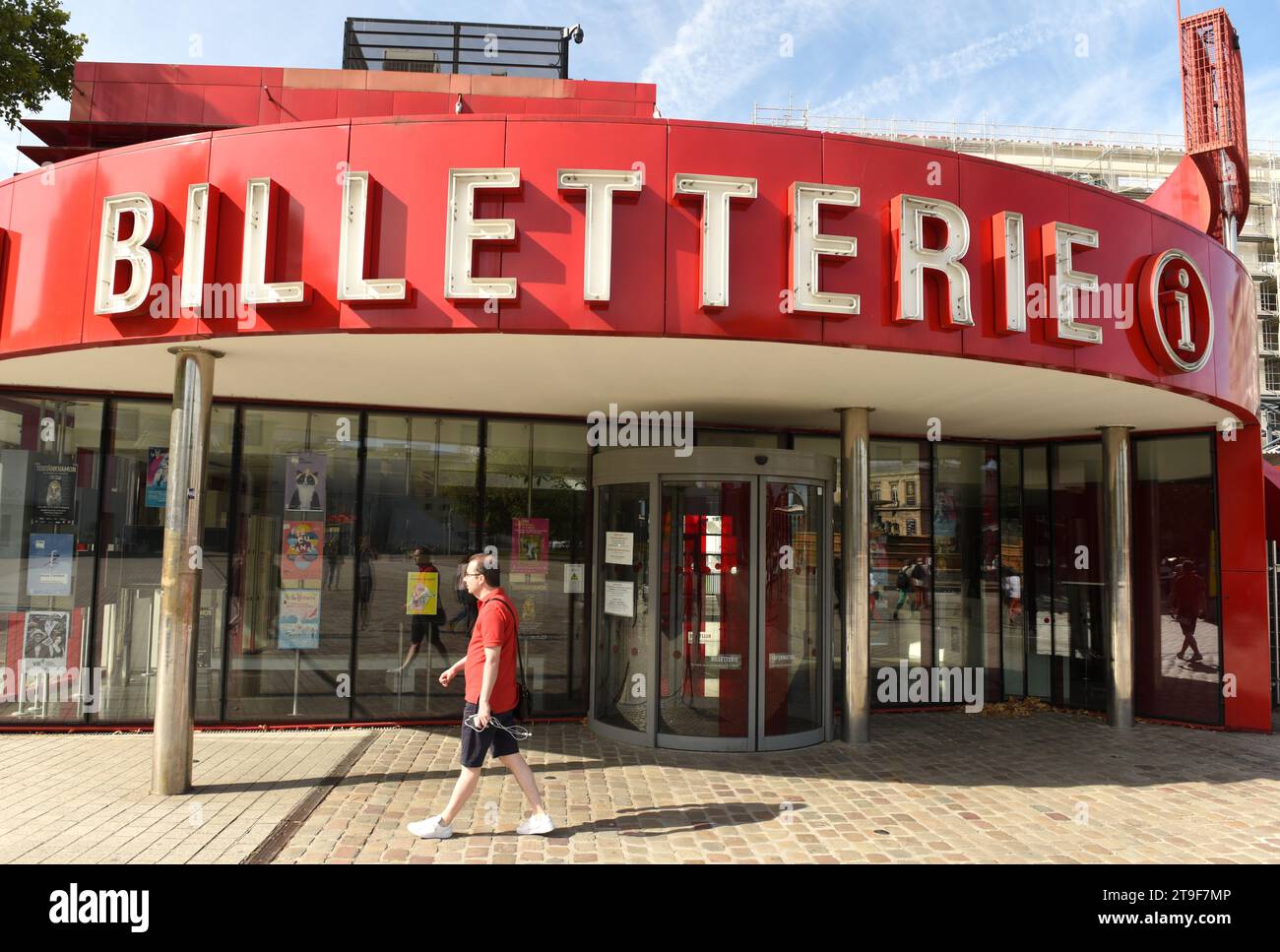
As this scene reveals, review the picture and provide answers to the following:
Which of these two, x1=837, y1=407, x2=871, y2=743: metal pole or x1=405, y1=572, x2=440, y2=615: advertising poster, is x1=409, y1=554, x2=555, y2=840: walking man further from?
x1=837, y1=407, x2=871, y2=743: metal pole

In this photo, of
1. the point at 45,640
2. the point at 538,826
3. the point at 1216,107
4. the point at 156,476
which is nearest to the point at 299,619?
the point at 156,476

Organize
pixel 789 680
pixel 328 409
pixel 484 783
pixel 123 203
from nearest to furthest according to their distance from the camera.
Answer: pixel 123 203
pixel 484 783
pixel 789 680
pixel 328 409

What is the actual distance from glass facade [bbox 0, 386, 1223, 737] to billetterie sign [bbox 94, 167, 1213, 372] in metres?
2.73

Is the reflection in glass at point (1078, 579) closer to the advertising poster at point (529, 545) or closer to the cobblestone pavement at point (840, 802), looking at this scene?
the cobblestone pavement at point (840, 802)

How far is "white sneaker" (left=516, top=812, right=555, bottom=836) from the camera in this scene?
17.9 ft

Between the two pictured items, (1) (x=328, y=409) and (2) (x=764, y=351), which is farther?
(1) (x=328, y=409)

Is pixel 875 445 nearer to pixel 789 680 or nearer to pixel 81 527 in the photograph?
pixel 789 680

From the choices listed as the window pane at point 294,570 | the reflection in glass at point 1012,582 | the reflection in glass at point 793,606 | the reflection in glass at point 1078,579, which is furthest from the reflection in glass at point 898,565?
the window pane at point 294,570

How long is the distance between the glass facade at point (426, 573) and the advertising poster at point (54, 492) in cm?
2

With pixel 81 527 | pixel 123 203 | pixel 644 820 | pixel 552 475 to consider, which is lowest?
pixel 644 820

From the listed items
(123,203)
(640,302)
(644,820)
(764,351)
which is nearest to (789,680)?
(644,820)

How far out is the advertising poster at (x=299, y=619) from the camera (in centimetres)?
849

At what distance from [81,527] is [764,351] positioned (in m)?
7.21

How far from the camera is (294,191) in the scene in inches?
225
